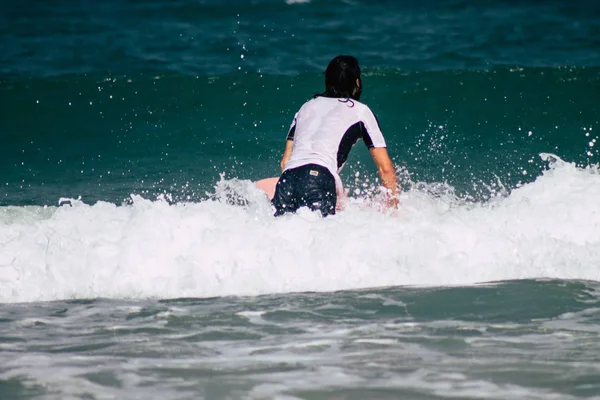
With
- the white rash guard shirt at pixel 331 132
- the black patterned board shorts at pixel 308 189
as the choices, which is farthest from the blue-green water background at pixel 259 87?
the black patterned board shorts at pixel 308 189

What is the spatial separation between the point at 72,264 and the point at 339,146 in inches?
73.1

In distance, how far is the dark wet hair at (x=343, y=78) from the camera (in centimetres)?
524

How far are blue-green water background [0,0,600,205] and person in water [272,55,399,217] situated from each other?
3.59 meters

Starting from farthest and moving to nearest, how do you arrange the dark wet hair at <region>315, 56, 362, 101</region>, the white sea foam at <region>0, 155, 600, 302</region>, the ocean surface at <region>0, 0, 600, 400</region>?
the dark wet hair at <region>315, 56, 362, 101</region> → the white sea foam at <region>0, 155, 600, 302</region> → the ocean surface at <region>0, 0, 600, 400</region>

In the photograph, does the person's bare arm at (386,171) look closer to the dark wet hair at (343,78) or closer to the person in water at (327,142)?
the person in water at (327,142)

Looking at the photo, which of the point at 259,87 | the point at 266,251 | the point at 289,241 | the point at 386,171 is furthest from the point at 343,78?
the point at 259,87

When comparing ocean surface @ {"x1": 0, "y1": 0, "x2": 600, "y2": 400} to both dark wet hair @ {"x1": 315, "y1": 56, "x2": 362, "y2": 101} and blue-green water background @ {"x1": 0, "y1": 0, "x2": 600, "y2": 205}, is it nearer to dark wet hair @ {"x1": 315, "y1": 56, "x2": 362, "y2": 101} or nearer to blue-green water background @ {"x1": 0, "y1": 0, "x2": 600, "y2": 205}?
blue-green water background @ {"x1": 0, "y1": 0, "x2": 600, "y2": 205}

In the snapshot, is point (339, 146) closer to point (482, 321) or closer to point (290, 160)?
point (290, 160)

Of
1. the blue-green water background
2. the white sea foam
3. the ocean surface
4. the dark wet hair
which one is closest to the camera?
the ocean surface

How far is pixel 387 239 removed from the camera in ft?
17.4

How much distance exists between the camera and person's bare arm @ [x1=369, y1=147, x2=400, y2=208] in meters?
5.34

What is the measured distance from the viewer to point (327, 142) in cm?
518

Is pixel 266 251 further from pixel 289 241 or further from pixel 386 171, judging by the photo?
pixel 386 171

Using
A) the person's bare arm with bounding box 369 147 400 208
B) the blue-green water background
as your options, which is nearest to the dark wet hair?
the person's bare arm with bounding box 369 147 400 208
